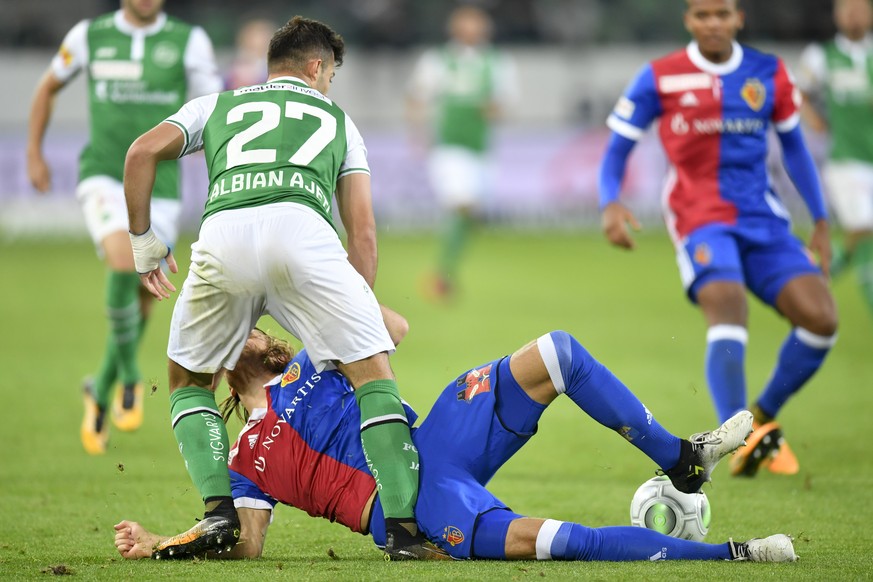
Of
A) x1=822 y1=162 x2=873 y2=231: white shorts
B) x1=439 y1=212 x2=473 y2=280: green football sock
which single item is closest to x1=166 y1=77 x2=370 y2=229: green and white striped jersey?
x1=822 y1=162 x2=873 y2=231: white shorts

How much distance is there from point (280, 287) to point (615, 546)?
4.76 feet

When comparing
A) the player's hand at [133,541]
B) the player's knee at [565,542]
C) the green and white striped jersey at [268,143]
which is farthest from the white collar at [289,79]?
the player's knee at [565,542]

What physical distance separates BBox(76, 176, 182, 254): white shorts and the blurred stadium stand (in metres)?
12.6

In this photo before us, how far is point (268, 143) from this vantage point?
15.0 ft

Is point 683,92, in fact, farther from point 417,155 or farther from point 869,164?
point 417,155

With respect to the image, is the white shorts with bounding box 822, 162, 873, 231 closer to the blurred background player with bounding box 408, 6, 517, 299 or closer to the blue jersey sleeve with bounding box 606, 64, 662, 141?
the blue jersey sleeve with bounding box 606, 64, 662, 141

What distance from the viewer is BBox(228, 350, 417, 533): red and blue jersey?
4.51m

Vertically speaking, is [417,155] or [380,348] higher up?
[417,155]

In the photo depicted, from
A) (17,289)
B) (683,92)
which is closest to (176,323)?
(683,92)

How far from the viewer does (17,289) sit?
15.1 meters

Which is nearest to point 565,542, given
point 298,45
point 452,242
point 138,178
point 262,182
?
point 262,182

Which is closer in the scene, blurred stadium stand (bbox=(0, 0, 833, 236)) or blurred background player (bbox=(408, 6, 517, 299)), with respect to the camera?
A: blurred background player (bbox=(408, 6, 517, 299))

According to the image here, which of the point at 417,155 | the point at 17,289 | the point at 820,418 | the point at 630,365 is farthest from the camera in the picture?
the point at 417,155

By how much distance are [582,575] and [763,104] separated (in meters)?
3.43
